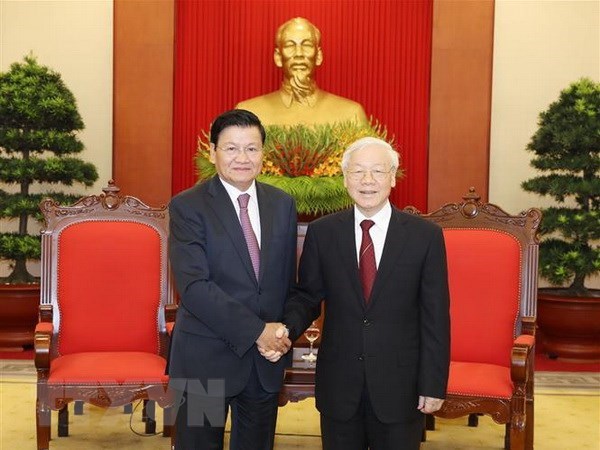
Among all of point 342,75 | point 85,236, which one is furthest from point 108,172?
point 85,236

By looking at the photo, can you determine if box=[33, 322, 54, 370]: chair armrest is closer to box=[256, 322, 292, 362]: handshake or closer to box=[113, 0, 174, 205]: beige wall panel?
box=[256, 322, 292, 362]: handshake

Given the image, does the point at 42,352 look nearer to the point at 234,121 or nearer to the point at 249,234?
the point at 249,234

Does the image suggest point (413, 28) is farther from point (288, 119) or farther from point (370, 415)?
point (370, 415)

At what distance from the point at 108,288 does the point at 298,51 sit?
263 cm

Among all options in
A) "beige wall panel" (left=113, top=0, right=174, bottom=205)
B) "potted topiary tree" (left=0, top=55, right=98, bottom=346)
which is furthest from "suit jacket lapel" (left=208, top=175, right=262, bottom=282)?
"beige wall panel" (left=113, top=0, right=174, bottom=205)

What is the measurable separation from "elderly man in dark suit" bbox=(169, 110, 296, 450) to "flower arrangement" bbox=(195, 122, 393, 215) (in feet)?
7.85

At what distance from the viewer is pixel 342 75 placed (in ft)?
20.5

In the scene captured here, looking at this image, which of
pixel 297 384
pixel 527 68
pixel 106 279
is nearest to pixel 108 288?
pixel 106 279

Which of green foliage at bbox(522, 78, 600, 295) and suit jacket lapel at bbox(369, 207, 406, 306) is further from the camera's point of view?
green foliage at bbox(522, 78, 600, 295)

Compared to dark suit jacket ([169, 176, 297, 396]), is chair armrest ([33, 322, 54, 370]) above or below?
below

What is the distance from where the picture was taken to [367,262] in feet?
7.08

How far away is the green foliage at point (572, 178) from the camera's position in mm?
5156

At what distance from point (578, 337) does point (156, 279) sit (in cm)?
→ 288

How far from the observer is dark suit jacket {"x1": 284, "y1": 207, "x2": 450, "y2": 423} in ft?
6.90
